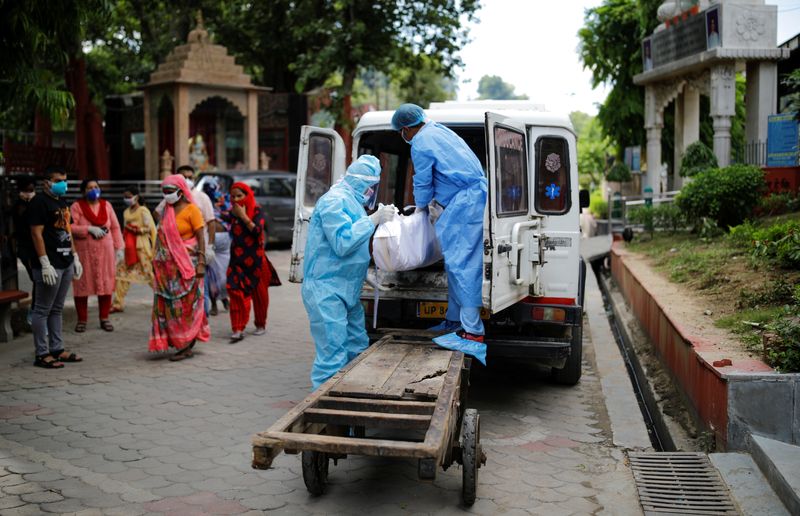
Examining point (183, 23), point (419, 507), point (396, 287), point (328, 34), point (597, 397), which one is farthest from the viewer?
point (183, 23)

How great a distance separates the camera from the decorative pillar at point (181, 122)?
71.6 feet

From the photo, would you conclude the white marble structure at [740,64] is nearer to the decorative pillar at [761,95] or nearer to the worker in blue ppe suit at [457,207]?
the decorative pillar at [761,95]

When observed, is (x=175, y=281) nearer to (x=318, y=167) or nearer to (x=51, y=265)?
(x=51, y=265)

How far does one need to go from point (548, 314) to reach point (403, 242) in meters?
1.42

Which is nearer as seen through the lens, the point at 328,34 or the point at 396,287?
the point at 396,287

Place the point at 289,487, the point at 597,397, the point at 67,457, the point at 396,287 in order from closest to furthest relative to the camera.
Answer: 1. the point at 289,487
2. the point at 67,457
3. the point at 396,287
4. the point at 597,397

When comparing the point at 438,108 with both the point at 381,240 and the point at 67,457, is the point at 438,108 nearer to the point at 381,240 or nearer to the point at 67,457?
the point at 381,240

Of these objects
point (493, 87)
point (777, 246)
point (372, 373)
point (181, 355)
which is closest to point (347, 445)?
point (372, 373)

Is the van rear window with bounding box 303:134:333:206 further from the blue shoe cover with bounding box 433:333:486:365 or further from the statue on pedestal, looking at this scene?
the statue on pedestal

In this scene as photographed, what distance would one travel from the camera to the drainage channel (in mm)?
6445

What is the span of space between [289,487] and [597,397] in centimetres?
334

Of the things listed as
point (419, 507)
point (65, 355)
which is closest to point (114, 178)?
point (65, 355)

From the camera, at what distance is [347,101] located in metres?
25.5

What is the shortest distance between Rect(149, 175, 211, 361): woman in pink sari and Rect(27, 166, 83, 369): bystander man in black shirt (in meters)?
0.81
